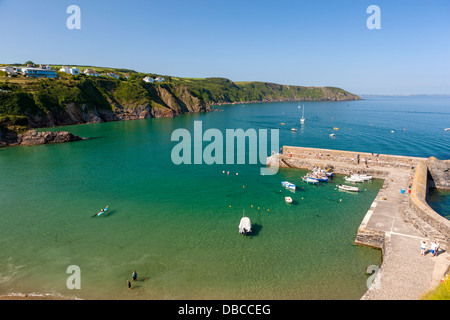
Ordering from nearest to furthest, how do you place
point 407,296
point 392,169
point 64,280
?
point 407,296 < point 64,280 < point 392,169

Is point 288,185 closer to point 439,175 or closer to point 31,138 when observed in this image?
point 439,175

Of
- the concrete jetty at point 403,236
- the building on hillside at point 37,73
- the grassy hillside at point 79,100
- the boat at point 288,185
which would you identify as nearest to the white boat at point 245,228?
the concrete jetty at point 403,236

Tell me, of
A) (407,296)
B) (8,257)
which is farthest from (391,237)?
(8,257)

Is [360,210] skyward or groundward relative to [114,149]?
groundward

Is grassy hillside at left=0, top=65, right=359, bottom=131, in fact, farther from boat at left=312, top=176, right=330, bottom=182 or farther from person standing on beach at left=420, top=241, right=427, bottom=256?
person standing on beach at left=420, top=241, right=427, bottom=256

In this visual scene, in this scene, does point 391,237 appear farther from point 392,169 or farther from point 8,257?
point 8,257

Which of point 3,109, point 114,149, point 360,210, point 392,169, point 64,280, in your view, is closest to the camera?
point 64,280
